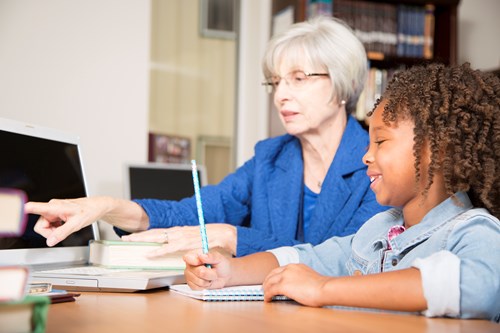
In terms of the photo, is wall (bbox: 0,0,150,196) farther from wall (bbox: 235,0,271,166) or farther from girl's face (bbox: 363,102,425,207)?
girl's face (bbox: 363,102,425,207)

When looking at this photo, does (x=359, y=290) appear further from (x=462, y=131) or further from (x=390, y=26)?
(x=390, y=26)

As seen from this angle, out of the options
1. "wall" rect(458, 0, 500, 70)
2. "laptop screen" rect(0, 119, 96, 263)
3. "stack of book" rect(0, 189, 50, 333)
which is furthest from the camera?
"wall" rect(458, 0, 500, 70)

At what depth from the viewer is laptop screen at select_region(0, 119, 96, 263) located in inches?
50.4

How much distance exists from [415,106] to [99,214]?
667 mm

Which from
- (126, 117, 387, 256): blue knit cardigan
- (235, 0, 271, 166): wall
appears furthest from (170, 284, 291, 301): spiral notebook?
(235, 0, 271, 166): wall

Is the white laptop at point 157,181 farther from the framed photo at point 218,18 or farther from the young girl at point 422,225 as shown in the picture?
the young girl at point 422,225

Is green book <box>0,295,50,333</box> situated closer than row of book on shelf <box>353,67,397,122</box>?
Yes

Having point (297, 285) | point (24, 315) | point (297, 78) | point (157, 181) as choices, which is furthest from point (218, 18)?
point (24, 315)

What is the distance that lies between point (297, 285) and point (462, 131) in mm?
380

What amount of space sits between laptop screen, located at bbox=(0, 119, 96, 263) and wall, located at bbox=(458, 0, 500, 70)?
3002 mm

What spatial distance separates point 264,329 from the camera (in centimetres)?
80

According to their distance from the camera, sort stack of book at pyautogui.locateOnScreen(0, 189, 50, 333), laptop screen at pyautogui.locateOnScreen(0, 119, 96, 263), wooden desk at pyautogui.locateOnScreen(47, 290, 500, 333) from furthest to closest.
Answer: laptop screen at pyautogui.locateOnScreen(0, 119, 96, 263)
wooden desk at pyautogui.locateOnScreen(47, 290, 500, 333)
stack of book at pyautogui.locateOnScreen(0, 189, 50, 333)

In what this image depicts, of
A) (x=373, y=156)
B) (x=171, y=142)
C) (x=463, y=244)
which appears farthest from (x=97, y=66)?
(x=463, y=244)

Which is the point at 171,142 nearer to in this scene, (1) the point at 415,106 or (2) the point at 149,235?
(2) the point at 149,235
